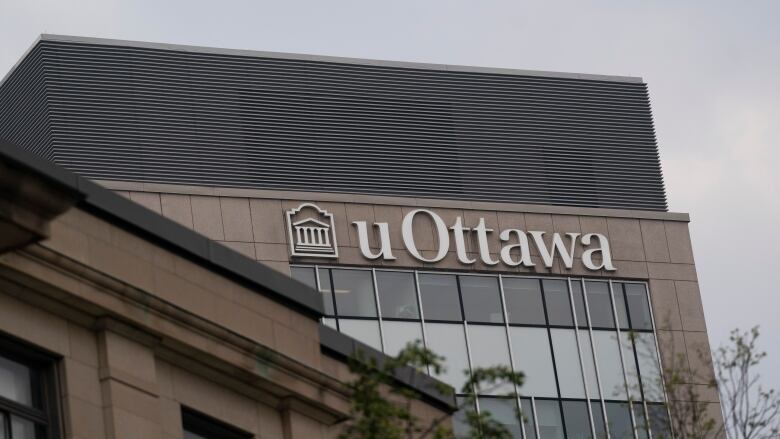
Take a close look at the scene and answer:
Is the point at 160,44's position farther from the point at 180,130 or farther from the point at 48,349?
the point at 48,349

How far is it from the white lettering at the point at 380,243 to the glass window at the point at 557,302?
5.19m

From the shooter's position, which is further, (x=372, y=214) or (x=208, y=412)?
(x=372, y=214)

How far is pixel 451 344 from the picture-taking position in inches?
2451

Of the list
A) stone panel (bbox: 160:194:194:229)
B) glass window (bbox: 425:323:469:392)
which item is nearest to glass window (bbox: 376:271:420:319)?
glass window (bbox: 425:323:469:392)

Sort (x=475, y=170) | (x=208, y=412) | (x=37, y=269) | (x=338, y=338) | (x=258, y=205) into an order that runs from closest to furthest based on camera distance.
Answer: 1. (x=37, y=269)
2. (x=208, y=412)
3. (x=338, y=338)
4. (x=258, y=205)
5. (x=475, y=170)

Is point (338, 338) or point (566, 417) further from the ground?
point (566, 417)

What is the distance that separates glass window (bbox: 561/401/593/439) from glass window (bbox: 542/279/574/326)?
8.43 feet

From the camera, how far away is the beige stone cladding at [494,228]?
6134cm

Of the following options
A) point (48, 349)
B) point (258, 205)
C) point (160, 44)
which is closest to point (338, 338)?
point (48, 349)

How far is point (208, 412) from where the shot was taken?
2716 cm

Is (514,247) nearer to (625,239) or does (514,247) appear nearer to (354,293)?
(625,239)

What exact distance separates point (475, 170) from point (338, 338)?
37.5 meters

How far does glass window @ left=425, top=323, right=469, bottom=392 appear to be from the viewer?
203 feet

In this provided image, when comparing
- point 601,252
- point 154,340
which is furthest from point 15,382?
point 601,252
